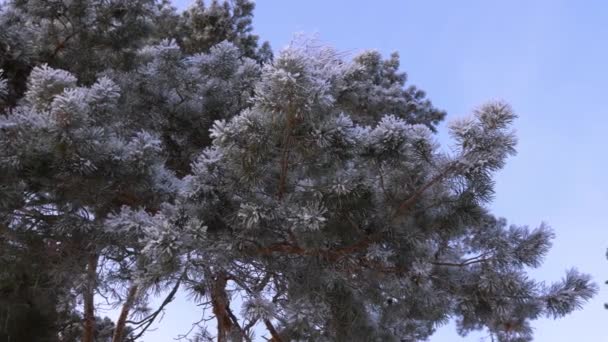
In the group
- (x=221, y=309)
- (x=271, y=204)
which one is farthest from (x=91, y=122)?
(x=221, y=309)

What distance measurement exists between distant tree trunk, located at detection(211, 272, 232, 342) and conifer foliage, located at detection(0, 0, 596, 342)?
0.02 meters

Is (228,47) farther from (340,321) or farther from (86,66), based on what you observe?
(340,321)

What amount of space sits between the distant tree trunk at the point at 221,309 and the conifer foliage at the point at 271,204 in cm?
2

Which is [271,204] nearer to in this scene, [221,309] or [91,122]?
[91,122]

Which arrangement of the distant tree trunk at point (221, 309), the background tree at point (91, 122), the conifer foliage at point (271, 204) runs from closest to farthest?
1. the conifer foliage at point (271, 204)
2. the background tree at point (91, 122)
3. the distant tree trunk at point (221, 309)

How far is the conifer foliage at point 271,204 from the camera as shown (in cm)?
293

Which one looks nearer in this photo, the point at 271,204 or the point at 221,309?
the point at 271,204

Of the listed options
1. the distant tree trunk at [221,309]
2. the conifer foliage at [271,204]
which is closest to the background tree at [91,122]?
the conifer foliage at [271,204]

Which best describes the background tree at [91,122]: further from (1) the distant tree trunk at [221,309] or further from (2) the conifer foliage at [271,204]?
(1) the distant tree trunk at [221,309]

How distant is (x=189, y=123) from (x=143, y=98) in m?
0.37

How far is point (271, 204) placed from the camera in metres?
3.08

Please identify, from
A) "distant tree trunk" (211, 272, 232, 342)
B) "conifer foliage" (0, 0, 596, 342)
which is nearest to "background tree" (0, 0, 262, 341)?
"conifer foliage" (0, 0, 596, 342)

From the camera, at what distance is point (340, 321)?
3943mm

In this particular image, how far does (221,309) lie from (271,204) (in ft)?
5.90
